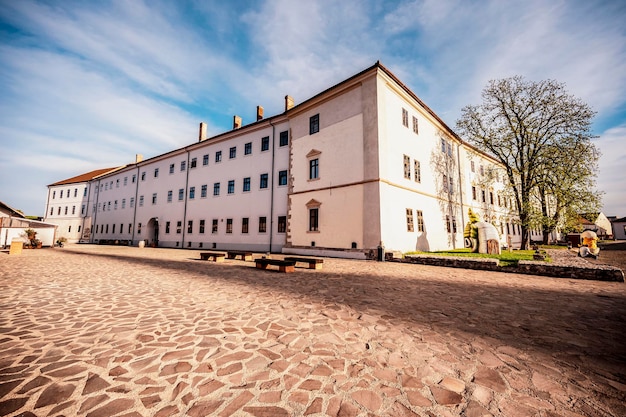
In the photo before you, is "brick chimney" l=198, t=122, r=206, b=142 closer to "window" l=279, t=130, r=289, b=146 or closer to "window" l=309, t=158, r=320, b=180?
"window" l=279, t=130, r=289, b=146

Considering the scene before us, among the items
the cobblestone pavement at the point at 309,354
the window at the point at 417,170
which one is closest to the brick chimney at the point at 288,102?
the window at the point at 417,170

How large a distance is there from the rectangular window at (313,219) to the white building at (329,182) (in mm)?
74

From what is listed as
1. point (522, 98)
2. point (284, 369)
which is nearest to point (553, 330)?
point (284, 369)

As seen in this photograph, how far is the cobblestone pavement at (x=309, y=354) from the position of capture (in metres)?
2.18

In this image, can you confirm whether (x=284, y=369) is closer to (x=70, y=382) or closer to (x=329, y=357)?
(x=329, y=357)

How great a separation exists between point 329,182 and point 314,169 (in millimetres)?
1962

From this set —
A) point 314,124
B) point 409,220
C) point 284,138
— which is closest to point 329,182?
point 314,124

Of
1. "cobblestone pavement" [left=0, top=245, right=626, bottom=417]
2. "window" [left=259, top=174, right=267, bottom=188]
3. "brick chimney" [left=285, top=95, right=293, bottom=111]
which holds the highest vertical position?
"brick chimney" [left=285, top=95, right=293, bottom=111]

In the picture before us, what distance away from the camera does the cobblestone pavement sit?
2.18 meters

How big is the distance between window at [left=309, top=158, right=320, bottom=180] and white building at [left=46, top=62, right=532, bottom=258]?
80 millimetres

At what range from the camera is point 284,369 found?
2.74 metres

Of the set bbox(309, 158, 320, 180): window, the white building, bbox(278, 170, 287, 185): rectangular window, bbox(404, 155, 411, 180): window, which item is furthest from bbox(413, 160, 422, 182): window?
bbox(278, 170, 287, 185): rectangular window

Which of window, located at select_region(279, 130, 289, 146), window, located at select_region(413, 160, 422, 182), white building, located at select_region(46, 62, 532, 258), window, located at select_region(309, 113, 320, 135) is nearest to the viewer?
white building, located at select_region(46, 62, 532, 258)

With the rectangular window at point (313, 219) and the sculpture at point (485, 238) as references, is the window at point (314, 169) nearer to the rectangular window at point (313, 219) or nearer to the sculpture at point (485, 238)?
the rectangular window at point (313, 219)
